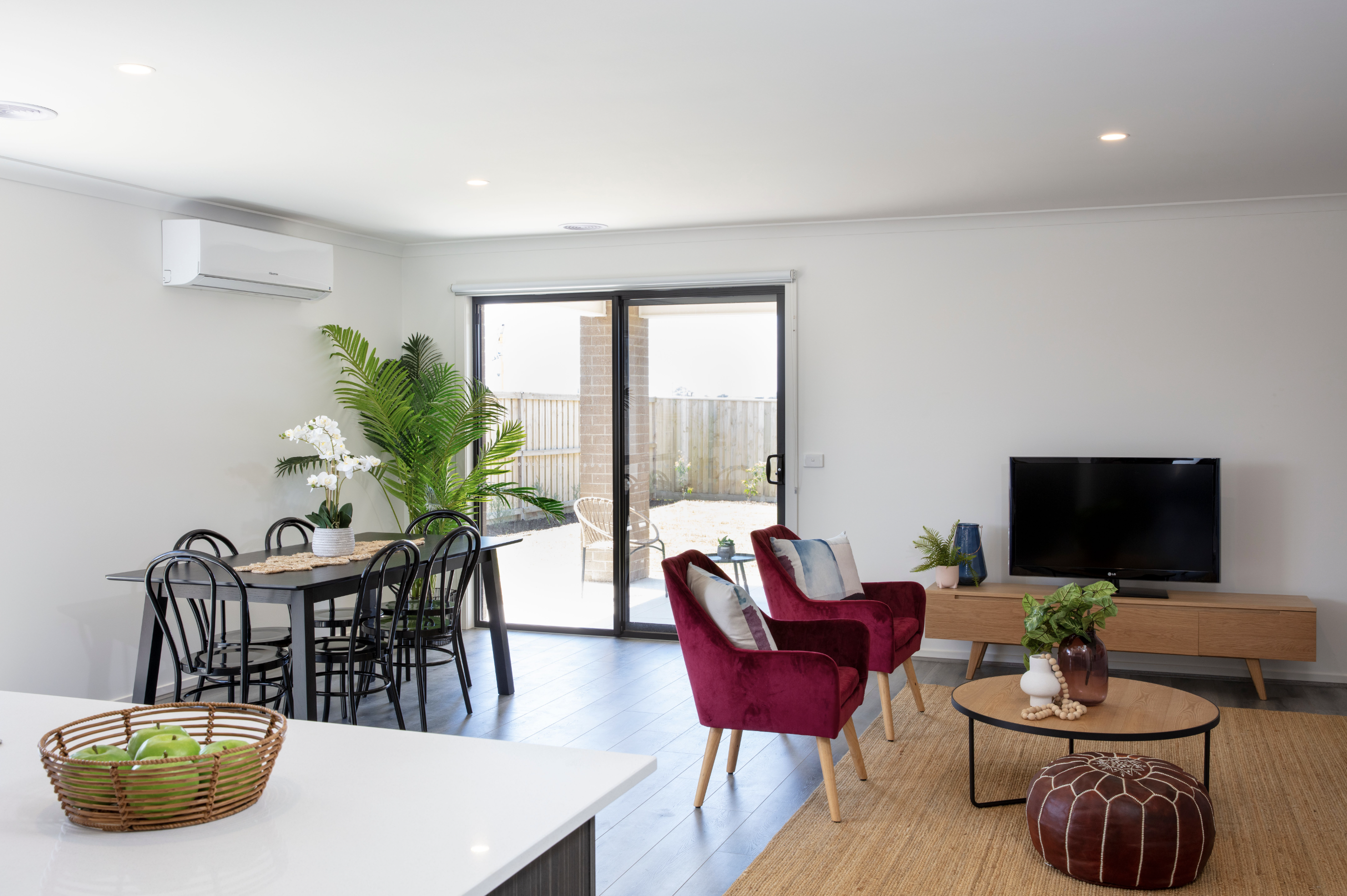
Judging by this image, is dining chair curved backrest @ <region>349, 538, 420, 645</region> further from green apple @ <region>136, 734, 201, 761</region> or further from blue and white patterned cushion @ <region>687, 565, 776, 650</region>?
green apple @ <region>136, 734, 201, 761</region>

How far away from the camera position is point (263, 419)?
Answer: 5.64 metres

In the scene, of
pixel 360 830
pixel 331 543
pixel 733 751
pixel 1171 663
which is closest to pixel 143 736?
pixel 360 830

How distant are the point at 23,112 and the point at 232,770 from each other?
335 cm

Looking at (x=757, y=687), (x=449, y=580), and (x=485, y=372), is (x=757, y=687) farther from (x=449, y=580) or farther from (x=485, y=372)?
(x=485, y=372)

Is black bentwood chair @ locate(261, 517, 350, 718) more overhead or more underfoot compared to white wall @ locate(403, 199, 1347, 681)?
more underfoot

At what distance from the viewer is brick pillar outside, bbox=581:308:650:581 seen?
640 centimetres

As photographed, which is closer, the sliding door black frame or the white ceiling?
the white ceiling

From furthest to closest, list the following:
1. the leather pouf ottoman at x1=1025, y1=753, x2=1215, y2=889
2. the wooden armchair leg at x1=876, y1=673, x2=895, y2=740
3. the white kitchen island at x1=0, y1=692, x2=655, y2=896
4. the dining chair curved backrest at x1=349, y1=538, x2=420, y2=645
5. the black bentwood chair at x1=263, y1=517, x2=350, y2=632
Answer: the black bentwood chair at x1=263, y1=517, x2=350, y2=632 → the wooden armchair leg at x1=876, y1=673, x2=895, y2=740 → the dining chair curved backrest at x1=349, y1=538, x2=420, y2=645 → the leather pouf ottoman at x1=1025, y1=753, x2=1215, y2=889 → the white kitchen island at x1=0, y1=692, x2=655, y2=896

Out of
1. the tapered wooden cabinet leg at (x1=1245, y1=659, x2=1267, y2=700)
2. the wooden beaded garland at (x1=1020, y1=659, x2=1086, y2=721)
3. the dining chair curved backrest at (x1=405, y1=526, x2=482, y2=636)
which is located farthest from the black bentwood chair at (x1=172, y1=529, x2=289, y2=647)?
the tapered wooden cabinet leg at (x1=1245, y1=659, x2=1267, y2=700)

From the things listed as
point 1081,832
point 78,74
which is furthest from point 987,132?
point 78,74

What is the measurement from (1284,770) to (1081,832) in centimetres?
154

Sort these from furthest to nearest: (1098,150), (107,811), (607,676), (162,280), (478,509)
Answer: (478,509)
(607,676)
(162,280)
(1098,150)
(107,811)

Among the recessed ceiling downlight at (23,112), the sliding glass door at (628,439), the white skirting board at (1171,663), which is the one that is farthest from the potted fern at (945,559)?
the recessed ceiling downlight at (23,112)

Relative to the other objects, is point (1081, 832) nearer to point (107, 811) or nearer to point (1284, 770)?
point (1284, 770)
